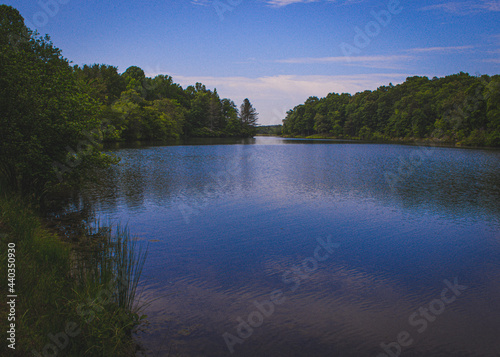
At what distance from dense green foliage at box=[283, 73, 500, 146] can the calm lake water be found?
63.6 m

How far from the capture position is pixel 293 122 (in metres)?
187

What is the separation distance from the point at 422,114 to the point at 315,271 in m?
97.1

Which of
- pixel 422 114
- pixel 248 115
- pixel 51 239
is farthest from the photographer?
pixel 248 115

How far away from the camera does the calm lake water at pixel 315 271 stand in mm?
5587

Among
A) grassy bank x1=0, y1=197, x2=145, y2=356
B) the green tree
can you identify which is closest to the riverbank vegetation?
grassy bank x1=0, y1=197, x2=145, y2=356

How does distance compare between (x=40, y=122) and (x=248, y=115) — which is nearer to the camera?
(x=40, y=122)

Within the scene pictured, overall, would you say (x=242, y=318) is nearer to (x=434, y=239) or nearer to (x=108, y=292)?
(x=108, y=292)

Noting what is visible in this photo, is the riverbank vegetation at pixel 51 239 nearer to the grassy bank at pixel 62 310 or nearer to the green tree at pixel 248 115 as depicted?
the grassy bank at pixel 62 310

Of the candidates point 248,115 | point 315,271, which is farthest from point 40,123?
point 248,115

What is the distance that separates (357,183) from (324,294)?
1591 centimetres

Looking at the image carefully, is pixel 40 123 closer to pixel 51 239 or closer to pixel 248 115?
pixel 51 239

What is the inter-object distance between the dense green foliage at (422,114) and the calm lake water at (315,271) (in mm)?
63637

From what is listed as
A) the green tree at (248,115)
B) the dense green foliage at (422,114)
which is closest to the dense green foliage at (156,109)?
the green tree at (248,115)

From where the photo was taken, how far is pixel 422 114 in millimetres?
91062
